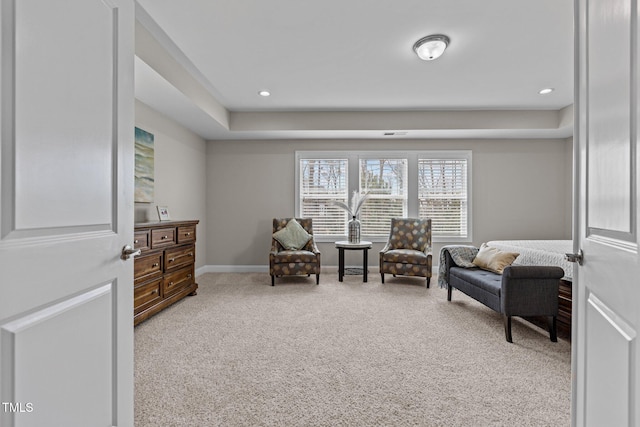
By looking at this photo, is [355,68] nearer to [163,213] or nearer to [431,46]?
[431,46]

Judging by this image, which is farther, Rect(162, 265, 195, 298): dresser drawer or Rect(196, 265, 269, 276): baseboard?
Rect(196, 265, 269, 276): baseboard

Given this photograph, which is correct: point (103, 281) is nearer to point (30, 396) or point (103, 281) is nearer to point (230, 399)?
point (30, 396)

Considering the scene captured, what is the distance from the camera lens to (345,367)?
2.17 metres

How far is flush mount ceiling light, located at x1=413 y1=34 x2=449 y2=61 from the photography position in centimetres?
276

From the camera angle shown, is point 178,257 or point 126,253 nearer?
point 126,253

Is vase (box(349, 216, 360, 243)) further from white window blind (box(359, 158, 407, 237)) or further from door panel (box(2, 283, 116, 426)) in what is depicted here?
door panel (box(2, 283, 116, 426))

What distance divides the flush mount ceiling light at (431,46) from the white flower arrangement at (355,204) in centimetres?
270

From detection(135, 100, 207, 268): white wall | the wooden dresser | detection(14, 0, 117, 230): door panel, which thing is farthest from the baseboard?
detection(14, 0, 117, 230): door panel

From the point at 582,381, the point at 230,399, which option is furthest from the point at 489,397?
the point at 230,399

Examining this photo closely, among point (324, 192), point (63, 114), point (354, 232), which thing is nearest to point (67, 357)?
point (63, 114)

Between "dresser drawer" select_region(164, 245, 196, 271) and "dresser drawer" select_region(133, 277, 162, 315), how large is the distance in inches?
9.1

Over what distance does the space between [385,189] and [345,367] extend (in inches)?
153

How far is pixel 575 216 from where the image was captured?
48.3 inches

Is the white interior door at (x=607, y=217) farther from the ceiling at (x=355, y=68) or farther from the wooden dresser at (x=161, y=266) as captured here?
the wooden dresser at (x=161, y=266)
